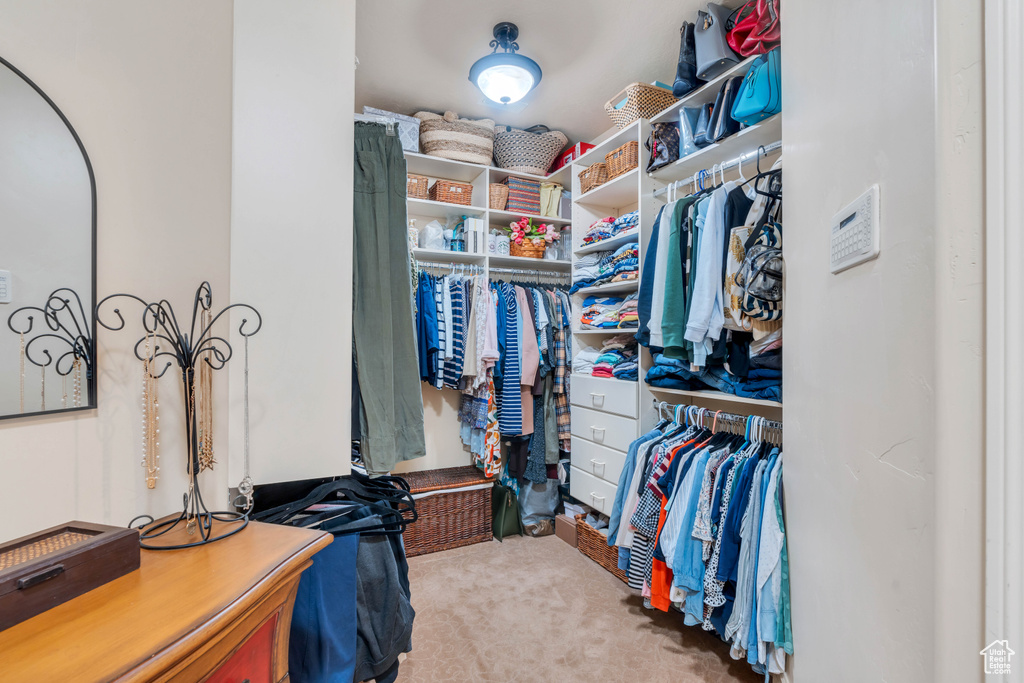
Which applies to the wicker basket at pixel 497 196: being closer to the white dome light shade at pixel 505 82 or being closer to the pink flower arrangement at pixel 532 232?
the pink flower arrangement at pixel 532 232

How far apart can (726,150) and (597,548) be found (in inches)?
82.0

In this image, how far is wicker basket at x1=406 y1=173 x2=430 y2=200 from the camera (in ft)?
8.98

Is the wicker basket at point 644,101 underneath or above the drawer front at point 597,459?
above

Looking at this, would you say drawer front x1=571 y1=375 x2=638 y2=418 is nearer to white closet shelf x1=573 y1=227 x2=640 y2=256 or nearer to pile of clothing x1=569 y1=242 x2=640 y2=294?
pile of clothing x1=569 y1=242 x2=640 y2=294

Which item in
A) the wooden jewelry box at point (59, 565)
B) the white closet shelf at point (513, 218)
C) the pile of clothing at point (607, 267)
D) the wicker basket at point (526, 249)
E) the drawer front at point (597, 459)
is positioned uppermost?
the white closet shelf at point (513, 218)

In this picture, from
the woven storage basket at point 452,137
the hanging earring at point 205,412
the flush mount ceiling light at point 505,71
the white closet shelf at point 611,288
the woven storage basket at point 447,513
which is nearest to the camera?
the hanging earring at point 205,412

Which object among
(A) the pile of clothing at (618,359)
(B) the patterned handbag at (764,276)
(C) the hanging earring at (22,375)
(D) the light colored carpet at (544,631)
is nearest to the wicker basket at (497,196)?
(A) the pile of clothing at (618,359)

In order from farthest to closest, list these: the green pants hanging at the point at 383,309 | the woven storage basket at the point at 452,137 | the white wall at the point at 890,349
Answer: the woven storage basket at the point at 452,137
the green pants hanging at the point at 383,309
the white wall at the point at 890,349

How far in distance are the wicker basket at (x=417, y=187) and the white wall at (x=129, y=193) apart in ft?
4.94

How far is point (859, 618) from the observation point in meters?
0.81

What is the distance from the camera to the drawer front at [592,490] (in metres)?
2.36

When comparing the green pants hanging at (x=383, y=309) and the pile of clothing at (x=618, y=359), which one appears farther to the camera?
the pile of clothing at (x=618, y=359)

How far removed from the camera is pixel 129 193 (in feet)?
3.54

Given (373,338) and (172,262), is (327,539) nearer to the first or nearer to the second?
(373,338)
